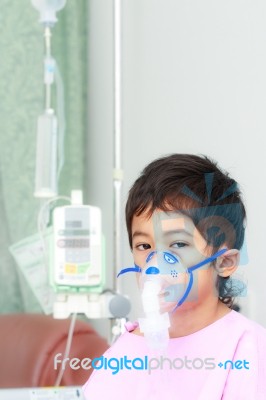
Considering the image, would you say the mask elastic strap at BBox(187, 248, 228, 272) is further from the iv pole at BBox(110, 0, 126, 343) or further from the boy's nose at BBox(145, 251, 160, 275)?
the iv pole at BBox(110, 0, 126, 343)

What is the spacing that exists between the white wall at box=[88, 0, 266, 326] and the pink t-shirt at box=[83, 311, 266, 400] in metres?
0.68

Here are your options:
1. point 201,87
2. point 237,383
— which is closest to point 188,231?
point 237,383

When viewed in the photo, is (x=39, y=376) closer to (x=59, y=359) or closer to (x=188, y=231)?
(x=59, y=359)

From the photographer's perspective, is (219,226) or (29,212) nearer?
(219,226)

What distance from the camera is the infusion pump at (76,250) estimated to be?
64.2 inches

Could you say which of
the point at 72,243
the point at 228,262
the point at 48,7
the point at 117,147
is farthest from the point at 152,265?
the point at 48,7

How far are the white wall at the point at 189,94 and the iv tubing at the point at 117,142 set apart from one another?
9cm

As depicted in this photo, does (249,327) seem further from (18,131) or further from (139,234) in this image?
(18,131)

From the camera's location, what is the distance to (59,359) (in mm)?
1936

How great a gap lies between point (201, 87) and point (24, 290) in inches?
36.3

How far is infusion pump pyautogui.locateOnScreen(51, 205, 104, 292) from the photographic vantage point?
1.63 m

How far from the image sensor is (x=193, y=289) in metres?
0.99

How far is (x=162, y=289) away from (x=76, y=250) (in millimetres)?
697

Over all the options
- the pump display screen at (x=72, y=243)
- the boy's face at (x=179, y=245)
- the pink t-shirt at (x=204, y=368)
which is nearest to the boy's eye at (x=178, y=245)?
the boy's face at (x=179, y=245)
